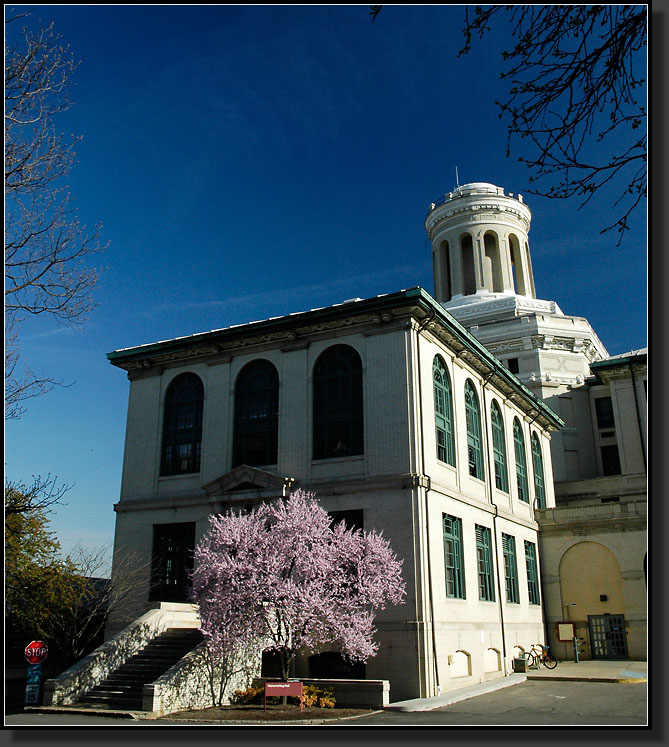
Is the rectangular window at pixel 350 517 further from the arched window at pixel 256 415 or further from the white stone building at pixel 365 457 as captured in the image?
the arched window at pixel 256 415

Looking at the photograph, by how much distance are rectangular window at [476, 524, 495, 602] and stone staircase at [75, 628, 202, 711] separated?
11.8 meters

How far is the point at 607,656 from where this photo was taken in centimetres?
3453

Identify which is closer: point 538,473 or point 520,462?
point 520,462

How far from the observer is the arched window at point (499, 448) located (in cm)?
3481

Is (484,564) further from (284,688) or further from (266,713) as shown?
(266,713)

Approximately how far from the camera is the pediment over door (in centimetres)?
2770

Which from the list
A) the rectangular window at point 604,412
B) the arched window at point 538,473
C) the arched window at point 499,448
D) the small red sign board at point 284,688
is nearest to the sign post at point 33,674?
the small red sign board at point 284,688

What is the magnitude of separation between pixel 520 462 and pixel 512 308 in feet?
62.7

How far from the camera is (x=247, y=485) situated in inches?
1126

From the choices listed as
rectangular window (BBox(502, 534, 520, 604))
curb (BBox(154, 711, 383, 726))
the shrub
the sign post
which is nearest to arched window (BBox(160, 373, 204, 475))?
the sign post

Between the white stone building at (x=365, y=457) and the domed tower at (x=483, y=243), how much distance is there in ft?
92.8

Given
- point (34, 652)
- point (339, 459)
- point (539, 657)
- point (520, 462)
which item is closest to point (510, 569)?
point (539, 657)

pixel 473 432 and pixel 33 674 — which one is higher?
pixel 473 432

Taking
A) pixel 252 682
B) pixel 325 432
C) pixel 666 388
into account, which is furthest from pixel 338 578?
pixel 666 388
